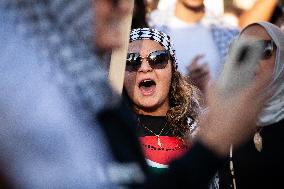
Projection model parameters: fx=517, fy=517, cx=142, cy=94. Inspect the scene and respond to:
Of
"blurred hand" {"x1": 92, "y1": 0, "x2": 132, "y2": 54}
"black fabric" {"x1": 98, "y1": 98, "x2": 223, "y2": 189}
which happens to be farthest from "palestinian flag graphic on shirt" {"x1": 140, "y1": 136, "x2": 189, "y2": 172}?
"blurred hand" {"x1": 92, "y1": 0, "x2": 132, "y2": 54}

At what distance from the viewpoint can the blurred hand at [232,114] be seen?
0.94 meters

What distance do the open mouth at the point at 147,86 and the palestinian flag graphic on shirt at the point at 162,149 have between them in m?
0.24

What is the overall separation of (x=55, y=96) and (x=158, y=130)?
1.16 metres

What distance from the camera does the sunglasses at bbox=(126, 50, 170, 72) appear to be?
212 cm

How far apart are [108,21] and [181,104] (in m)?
1.30

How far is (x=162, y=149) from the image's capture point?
1960mm

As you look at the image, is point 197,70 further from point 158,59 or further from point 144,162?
point 144,162

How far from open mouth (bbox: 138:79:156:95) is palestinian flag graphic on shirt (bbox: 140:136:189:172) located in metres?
0.24

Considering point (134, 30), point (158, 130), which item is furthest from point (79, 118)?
point (134, 30)

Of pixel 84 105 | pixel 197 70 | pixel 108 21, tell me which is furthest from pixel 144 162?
pixel 197 70

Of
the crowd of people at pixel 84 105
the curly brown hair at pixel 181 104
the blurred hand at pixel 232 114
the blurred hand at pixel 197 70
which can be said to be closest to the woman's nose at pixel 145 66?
the curly brown hair at pixel 181 104

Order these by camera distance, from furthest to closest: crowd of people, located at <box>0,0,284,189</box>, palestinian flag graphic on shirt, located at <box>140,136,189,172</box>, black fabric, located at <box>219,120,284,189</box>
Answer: black fabric, located at <box>219,120,284,189</box>
palestinian flag graphic on shirt, located at <box>140,136,189,172</box>
crowd of people, located at <box>0,0,284,189</box>

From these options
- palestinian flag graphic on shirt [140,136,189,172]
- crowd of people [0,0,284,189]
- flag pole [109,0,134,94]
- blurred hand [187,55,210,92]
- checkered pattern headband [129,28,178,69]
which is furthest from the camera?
blurred hand [187,55,210,92]

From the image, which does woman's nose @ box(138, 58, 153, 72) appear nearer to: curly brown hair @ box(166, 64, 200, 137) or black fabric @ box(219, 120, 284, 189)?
curly brown hair @ box(166, 64, 200, 137)
